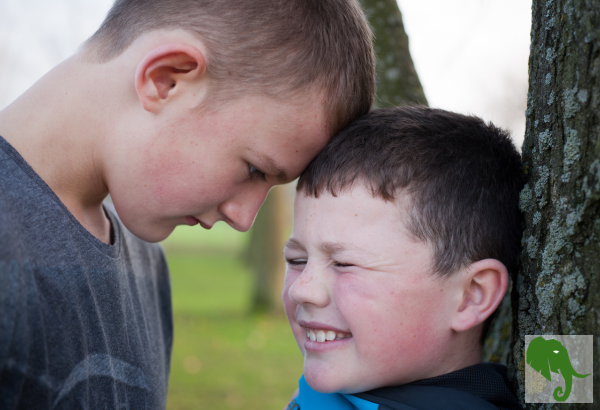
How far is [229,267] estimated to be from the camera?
20953 mm

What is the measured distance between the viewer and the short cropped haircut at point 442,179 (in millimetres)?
1630

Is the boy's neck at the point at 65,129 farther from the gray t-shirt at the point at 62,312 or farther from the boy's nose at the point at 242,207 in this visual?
the boy's nose at the point at 242,207

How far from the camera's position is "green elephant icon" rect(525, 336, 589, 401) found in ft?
4.48

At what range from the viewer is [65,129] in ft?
5.50

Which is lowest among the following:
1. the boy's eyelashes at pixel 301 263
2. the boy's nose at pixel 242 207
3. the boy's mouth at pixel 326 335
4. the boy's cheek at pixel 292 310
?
the boy's mouth at pixel 326 335

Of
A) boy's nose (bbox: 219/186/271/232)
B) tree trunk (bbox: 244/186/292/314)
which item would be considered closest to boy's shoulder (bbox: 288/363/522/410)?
boy's nose (bbox: 219/186/271/232)

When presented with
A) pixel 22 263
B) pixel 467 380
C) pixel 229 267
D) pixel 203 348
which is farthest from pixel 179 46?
pixel 229 267

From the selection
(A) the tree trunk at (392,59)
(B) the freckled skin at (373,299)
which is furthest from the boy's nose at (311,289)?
(A) the tree trunk at (392,59)

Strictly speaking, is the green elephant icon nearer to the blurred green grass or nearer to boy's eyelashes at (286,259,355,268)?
boy's eyelashes at (286,259,355,268)

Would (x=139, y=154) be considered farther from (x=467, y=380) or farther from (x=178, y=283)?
(x=178, y=283)

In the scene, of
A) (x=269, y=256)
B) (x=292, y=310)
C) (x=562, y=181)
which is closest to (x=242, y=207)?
(x=292, y=310)

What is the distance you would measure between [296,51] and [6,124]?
1.00m

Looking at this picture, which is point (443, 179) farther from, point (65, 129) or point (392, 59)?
point (65, 129)

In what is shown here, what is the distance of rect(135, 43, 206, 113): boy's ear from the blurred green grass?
4730 mm
